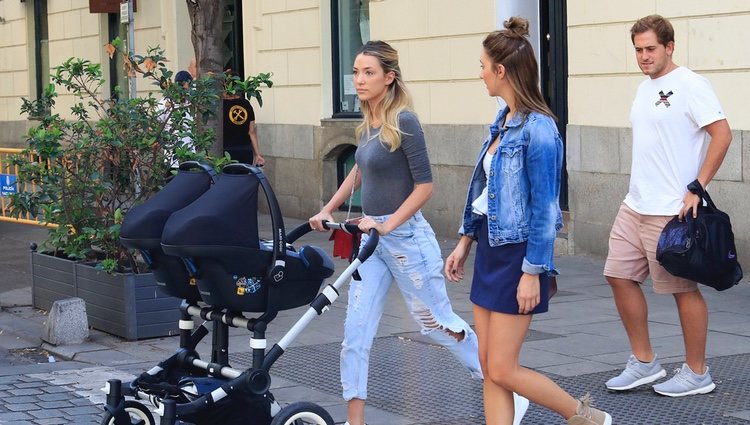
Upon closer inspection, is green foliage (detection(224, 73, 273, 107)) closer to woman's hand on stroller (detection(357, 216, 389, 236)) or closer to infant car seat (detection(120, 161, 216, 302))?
infant car seat (detection(120, 161, 216, 302))

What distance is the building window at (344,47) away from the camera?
15781 millimetres

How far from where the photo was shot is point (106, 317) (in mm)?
8930

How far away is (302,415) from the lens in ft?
17.7

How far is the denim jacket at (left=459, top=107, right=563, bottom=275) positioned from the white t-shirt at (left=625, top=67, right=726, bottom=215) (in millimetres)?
1505

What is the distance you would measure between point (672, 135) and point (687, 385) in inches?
50.6

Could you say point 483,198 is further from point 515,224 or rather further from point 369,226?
point 369,226

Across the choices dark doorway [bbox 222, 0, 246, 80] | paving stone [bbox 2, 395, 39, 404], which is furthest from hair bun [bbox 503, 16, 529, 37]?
dark doorway [bbox 222, 0, 246, 80]

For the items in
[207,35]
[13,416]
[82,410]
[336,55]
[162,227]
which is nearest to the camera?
[162,227]

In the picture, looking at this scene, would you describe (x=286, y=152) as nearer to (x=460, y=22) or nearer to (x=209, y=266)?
(x=460, y=22)

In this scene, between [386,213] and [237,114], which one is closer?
[386,213]

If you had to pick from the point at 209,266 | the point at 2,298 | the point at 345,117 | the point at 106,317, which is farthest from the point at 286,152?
the point at 209,266

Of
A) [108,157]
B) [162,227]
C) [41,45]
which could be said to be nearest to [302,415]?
[162,227]

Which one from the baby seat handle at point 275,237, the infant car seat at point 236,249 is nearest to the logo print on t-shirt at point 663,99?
the infant car seat at point 236,249

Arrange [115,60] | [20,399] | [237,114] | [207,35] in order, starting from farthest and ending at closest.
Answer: [115,60]
[207,35]
[237,114]
[20,399]
